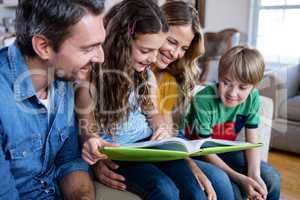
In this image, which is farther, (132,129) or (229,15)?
(229,15)

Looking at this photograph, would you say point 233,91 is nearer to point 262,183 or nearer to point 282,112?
point 262,183

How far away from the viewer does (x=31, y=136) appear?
91 cm

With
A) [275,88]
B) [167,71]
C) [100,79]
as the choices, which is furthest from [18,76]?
[275,88]

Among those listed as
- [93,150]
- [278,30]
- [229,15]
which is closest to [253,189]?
[93,150]

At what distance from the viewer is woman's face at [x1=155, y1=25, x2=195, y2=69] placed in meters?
1.22

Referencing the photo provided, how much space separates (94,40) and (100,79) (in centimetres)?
30

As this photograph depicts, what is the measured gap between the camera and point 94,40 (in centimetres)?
87

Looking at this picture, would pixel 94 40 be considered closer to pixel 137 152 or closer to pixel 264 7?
pixel 137 152

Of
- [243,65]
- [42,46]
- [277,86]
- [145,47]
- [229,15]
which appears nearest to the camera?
[42,46]

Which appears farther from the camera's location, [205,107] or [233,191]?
[205,107]

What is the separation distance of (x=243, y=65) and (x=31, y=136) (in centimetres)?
79

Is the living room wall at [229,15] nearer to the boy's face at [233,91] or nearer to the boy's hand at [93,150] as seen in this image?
the boy's face at [233,91]

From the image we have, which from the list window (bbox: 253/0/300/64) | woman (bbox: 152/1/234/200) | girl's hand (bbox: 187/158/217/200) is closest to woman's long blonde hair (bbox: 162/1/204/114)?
woman (bbox: 152/1/234/200)

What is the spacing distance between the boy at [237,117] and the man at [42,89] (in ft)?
1.67
